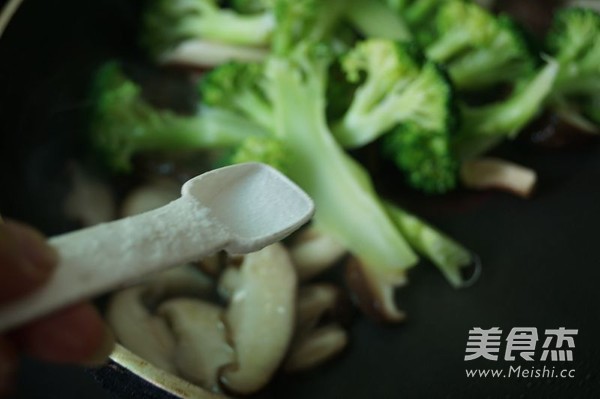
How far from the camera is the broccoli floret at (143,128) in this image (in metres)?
1.10

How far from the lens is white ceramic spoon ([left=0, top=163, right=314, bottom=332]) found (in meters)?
0.44

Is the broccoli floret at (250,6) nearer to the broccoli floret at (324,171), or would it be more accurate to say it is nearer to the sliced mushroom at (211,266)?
the broccoli floret at (324,171)

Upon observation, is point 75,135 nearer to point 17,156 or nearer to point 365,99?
point 17,156

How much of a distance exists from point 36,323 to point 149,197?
0.63 m

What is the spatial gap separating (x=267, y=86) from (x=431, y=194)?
12.6 inches

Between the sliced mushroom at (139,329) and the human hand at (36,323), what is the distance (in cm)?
39

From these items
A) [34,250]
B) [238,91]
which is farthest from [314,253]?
[34,250]

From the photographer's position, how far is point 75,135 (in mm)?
1125

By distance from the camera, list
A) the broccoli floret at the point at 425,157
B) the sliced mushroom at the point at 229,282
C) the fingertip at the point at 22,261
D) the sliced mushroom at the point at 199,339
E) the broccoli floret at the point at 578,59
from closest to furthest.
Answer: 1. the fingertip at the point at 22,261
2. the sliced mushroom at the point at 199,339
3. the sliced mushroom at the point at 229,282
4. the broccoli floret at the point at 425,157
5. the broccoli floret at the point at 578,59

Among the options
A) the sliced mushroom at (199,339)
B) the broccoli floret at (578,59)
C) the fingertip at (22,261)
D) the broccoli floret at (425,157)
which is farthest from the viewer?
the broccoli floret at (578,59)

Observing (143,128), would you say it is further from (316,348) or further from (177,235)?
(177,235)

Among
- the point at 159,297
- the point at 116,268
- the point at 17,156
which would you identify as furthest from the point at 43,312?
the point at 17,156

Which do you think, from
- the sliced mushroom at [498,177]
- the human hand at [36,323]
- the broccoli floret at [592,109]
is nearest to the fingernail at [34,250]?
the human hand at [36,323]

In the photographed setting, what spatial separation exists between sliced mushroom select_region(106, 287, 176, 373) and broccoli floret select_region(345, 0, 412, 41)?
1.98ft
